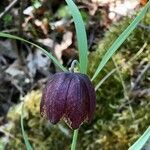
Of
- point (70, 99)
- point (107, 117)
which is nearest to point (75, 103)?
point (70, 99)

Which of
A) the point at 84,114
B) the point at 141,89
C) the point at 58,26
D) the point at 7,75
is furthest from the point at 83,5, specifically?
the point at 84,114

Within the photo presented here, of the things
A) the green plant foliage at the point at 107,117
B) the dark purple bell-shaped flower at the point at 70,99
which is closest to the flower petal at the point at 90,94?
the dark purple bell-shaped flower at the point at 70,99

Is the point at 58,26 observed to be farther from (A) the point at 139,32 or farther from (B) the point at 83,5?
(A) the point at 139,32

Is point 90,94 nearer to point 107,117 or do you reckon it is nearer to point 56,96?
point 56,96

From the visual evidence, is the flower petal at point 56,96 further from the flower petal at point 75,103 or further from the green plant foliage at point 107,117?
the green plant foliage at point 107,117

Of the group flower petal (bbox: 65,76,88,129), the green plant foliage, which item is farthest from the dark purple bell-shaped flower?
the green plant foliage
